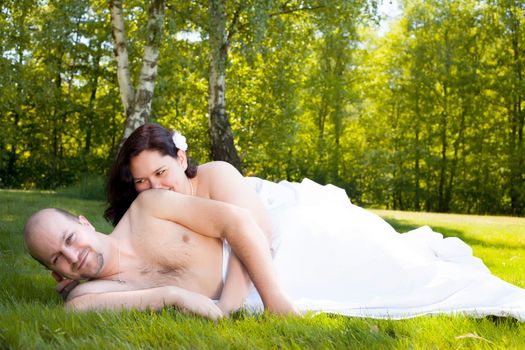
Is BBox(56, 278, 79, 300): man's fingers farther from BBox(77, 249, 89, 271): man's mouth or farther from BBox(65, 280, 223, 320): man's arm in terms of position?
BBox(77, 249, 89, 271): man's mouth

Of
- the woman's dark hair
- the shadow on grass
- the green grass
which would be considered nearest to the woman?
the woman's dark hair

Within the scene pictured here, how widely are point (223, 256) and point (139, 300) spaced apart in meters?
0.74

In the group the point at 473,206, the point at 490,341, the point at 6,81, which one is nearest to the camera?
the point at 490,341

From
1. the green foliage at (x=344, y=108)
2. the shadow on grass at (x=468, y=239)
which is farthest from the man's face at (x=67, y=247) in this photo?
the green foliage at (x=344, y=108)

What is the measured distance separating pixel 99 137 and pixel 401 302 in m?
26.8

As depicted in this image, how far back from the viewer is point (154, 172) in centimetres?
410

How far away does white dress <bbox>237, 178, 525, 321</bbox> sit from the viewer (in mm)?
3770

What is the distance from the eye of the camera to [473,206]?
102ft

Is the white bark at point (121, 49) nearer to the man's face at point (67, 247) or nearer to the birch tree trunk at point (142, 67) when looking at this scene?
the birch tree trunk at point (142, 67)

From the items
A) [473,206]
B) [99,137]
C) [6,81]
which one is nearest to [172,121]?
[99,137]

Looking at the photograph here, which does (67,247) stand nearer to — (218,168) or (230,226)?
(230,226)

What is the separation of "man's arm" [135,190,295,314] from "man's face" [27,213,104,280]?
1.52 ft

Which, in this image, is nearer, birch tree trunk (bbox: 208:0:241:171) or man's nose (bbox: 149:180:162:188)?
man's nose (bbox: 149:180:162:188)

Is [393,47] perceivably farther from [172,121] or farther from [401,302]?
[401,302]
